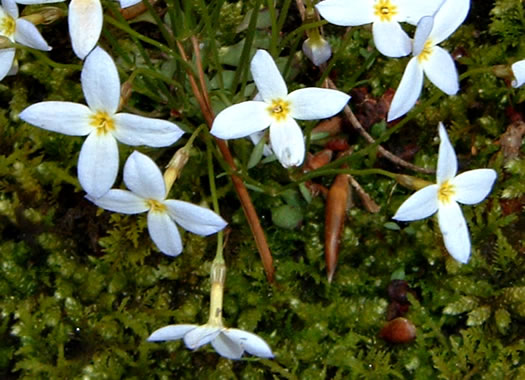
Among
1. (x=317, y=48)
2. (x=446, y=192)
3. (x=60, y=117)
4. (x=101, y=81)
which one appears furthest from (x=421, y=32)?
(x=60, y=117)

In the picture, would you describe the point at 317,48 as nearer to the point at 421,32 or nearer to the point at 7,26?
the point at 421,32

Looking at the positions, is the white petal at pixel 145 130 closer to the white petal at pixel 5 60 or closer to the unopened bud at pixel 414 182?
the white petal at pixel 5 60

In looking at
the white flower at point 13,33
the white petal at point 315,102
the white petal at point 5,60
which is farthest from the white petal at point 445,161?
the white petal at point 5,60

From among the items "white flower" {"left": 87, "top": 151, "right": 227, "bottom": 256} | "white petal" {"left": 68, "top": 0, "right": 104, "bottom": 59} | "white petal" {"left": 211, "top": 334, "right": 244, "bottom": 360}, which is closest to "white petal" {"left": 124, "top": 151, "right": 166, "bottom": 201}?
"white flower" {"left": 87, "top": 151, "right": 227, "bottom": 256}

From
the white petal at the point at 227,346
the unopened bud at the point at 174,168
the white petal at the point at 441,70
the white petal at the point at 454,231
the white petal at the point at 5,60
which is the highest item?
the white petal at the point at 5,60

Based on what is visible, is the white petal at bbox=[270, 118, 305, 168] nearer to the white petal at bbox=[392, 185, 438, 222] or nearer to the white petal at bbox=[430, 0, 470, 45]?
the white petal at bbox=[392, 185, 438, 222]

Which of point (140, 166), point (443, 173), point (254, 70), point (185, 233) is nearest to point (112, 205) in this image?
point (140, 166)
